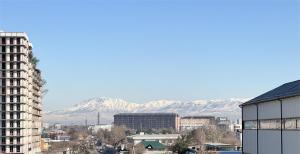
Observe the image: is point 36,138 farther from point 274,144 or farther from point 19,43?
point 274,144

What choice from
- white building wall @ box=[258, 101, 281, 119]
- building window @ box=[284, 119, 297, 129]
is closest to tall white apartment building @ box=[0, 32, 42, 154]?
white building wall @ box=[258, 101, 281, 119]

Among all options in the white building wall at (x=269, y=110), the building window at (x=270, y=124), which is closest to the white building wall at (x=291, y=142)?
the building window at (x=270, y=124)

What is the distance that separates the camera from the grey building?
26.1 meters

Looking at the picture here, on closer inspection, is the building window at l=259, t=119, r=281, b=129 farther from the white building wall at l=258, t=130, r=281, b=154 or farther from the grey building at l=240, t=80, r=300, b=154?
the white building wall at l=258, t=130, r=281, b=154

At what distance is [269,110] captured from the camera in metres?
30.4

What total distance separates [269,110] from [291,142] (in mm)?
4327

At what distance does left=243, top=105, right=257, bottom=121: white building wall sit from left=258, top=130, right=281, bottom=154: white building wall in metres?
1.95

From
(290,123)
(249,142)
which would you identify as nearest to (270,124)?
(290,123)

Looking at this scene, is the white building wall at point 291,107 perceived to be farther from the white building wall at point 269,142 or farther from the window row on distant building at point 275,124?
the white building wall at point 269,142

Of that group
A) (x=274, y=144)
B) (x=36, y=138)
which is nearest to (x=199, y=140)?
(x=36, y=138)

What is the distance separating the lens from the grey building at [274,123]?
26109mm

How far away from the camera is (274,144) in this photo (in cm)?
2903

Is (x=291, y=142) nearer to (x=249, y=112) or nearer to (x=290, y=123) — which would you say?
(x=290, y=123)

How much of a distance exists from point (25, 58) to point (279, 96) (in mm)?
45902
